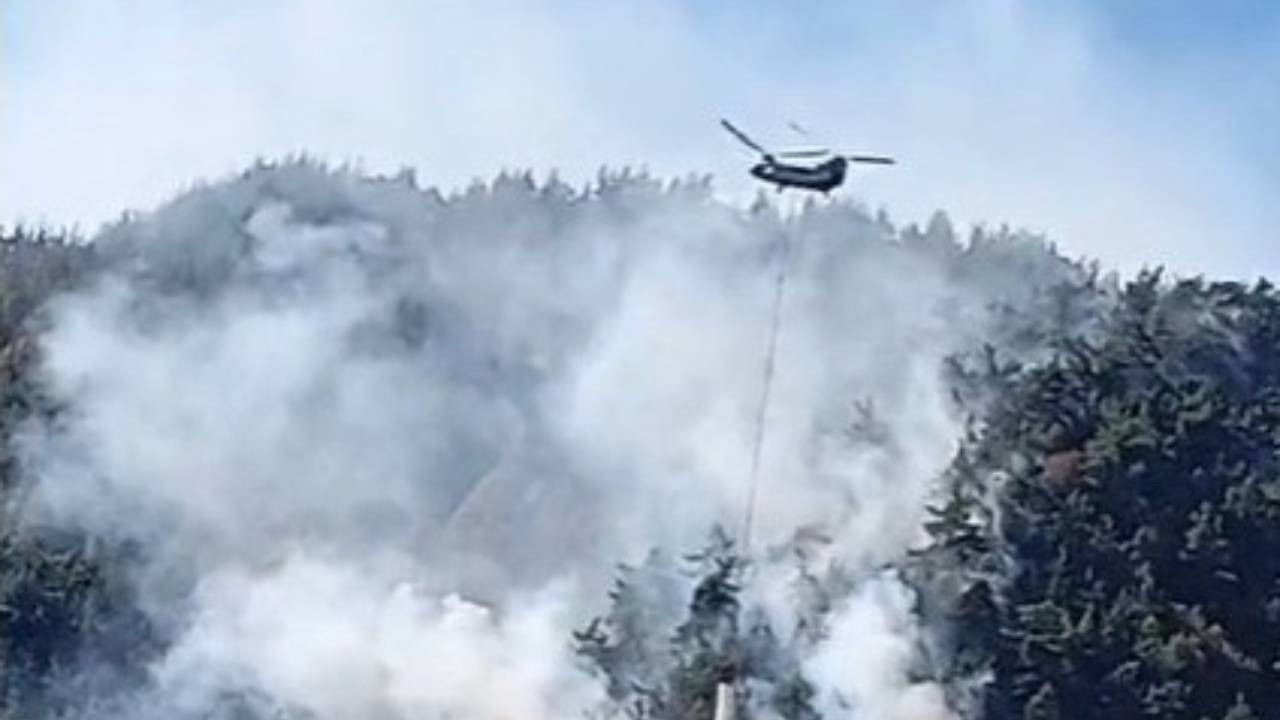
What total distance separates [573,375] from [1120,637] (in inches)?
900

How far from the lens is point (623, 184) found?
8238cm

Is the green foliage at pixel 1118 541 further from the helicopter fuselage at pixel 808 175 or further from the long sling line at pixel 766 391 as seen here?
the helicopter fuselage at pixel 808 175

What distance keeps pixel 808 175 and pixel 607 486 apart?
32.0 meters

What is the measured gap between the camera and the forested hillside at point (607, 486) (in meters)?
46.2

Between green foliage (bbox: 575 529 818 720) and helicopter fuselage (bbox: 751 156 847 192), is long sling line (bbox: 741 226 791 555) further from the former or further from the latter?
helicopter fuselage (bbox: 751 156 847 192)

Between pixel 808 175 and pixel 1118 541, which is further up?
pixel 1118 541

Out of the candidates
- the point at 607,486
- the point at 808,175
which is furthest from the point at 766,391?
the point at 808,175

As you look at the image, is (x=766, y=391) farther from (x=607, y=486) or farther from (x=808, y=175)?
(x=808, y=175)

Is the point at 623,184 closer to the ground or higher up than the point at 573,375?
higher up

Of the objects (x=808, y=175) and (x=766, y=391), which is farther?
(x=766, y=391)

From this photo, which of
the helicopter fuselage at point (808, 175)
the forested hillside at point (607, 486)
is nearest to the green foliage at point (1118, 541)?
the forested hillside at point (607, 486)

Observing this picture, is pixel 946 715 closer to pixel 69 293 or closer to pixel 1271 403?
pixel 1271 403

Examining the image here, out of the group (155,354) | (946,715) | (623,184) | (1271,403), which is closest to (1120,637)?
(946,715)

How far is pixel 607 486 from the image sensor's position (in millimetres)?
59344
